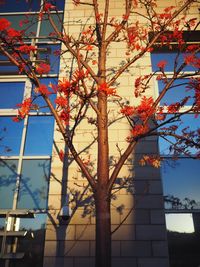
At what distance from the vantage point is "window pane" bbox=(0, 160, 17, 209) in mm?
5923

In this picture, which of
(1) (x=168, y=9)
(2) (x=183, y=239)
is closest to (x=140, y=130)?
(2) (x=183, y=239)

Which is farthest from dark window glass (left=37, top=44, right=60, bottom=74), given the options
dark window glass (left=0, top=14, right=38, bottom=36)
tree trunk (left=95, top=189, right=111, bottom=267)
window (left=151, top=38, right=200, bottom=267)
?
tree trunk (left=95, top=189, right=111, bottom=267)

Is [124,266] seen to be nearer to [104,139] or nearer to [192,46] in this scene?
[104,139]

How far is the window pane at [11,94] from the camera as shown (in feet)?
23.3

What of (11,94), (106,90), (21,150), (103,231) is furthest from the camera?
(11,94)

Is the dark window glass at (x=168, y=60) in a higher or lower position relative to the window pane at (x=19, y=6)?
lower

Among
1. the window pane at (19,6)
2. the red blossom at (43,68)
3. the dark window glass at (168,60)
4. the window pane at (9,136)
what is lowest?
the window pane at (9,136)

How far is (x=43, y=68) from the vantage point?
746 centimetres

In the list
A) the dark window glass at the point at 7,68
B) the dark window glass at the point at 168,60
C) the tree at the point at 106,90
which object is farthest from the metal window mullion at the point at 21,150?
the dark window glass at the point at 168,60

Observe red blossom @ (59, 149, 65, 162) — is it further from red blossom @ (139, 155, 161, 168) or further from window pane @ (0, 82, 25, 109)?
window pane @ (0, 82, 25, 109)

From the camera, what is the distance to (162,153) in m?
6.42

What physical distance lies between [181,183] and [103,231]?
3180mm

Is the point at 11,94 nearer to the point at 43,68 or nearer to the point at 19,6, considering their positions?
the point at 43,68

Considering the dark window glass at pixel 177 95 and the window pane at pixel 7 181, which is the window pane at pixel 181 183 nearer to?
the dark window glass at pixel 177 95
